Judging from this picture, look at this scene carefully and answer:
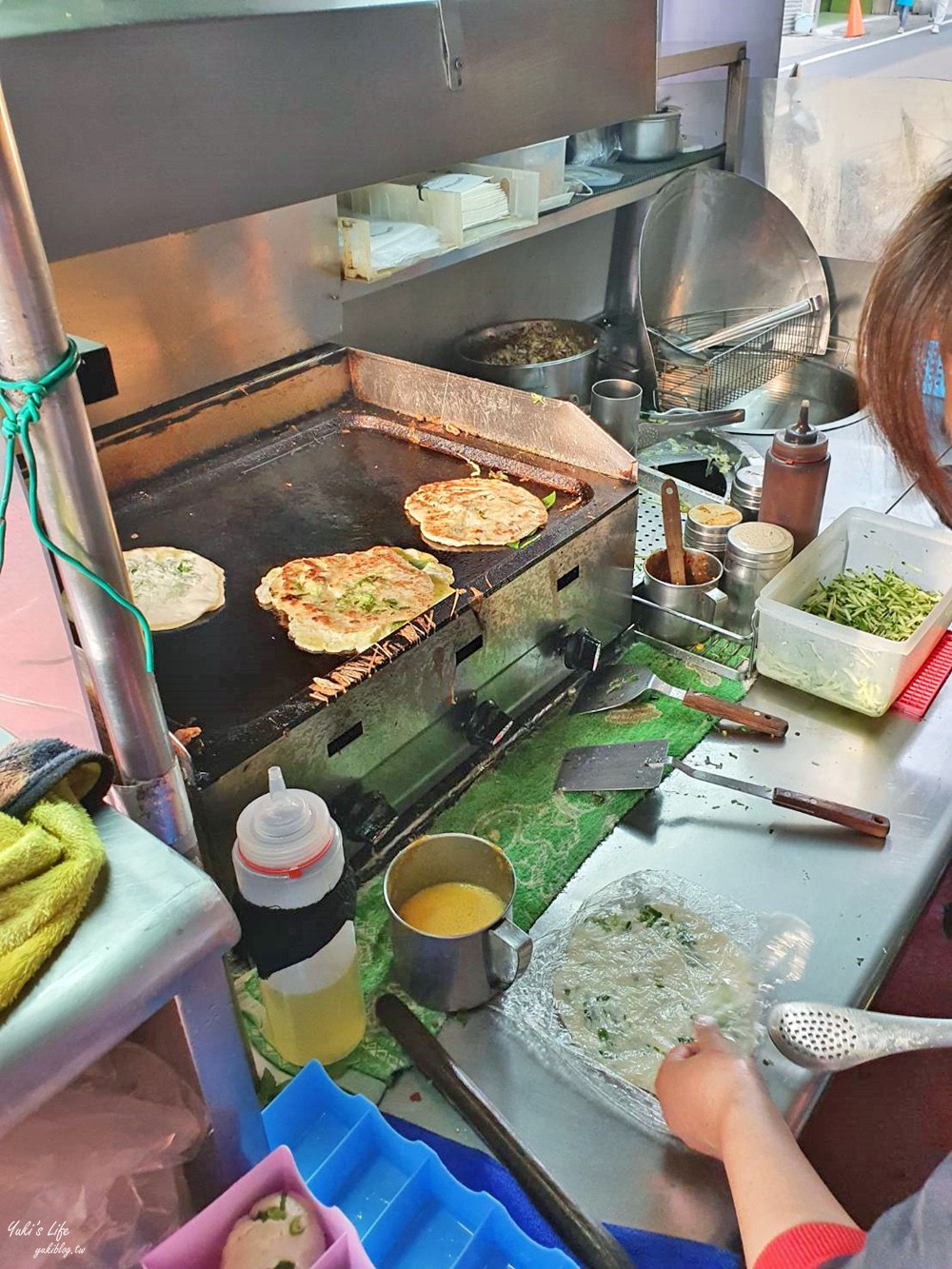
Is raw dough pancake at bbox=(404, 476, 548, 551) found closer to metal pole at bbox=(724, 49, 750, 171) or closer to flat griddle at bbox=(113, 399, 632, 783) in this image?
flat griddle at bbox=(113, 399, 632, 783)

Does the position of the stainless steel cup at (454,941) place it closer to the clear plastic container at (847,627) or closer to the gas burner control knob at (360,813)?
the gas burner control knob at (360,813)

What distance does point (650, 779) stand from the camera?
1.59 meters

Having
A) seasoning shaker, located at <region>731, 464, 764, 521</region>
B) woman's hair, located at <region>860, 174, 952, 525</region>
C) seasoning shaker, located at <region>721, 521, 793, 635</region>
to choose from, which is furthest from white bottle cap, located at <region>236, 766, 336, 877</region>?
seasoning shaker, located at <region>731, 464, 764, 521</region>

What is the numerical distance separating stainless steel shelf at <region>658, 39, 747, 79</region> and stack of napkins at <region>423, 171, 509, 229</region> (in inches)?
24.6

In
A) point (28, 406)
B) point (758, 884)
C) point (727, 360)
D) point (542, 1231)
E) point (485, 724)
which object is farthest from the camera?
point (727, 360)

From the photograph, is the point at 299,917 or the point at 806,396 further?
the point at 806,396

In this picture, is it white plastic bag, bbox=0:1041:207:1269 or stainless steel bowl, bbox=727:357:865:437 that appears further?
stainless steel bowl, bbox=727:357:865:437

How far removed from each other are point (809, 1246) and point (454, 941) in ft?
1.65

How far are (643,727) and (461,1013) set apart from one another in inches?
26.5

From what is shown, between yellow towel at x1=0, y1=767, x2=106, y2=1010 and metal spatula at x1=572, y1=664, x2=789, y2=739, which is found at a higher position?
yellow towel at x1=0, y1=767, x2=106, y2=1010

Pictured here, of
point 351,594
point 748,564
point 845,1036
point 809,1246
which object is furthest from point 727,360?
point 809,1246

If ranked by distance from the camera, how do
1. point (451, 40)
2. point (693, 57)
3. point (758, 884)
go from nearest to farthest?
point (451, 40) → point (758, 884) → point (693, 57)

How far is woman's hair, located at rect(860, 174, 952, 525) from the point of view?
1.01 meters

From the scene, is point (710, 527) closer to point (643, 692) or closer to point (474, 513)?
point (643, 692)
